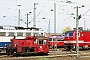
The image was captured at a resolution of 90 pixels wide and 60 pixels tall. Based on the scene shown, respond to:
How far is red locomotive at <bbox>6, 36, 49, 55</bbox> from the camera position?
85.4 ft

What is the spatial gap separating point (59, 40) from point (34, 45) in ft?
68.1

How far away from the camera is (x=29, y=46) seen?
1037 inches

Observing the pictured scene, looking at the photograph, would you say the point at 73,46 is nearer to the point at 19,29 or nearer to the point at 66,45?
the point at 66,45

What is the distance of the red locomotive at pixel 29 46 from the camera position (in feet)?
85.4

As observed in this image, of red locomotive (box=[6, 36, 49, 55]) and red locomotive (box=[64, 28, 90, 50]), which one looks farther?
red locomotive (box=[64, 28, 90, 50])

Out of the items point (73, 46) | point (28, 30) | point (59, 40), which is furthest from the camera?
point (59, 40)

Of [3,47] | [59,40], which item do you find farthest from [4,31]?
[59,40]

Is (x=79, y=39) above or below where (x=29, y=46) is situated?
above

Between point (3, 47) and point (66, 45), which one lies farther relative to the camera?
point (66, 45)

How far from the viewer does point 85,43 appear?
123 feet

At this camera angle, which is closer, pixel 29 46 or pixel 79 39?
pixel 29 46

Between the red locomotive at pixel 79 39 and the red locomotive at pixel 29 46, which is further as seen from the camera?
the red locomotive at pixel 79 39

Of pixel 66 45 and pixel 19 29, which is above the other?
pixel 19 29

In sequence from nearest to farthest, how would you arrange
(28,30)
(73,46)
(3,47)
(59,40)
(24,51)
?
(24,51) < (3,47) < (28,30) < (73,46) < (59,40)
